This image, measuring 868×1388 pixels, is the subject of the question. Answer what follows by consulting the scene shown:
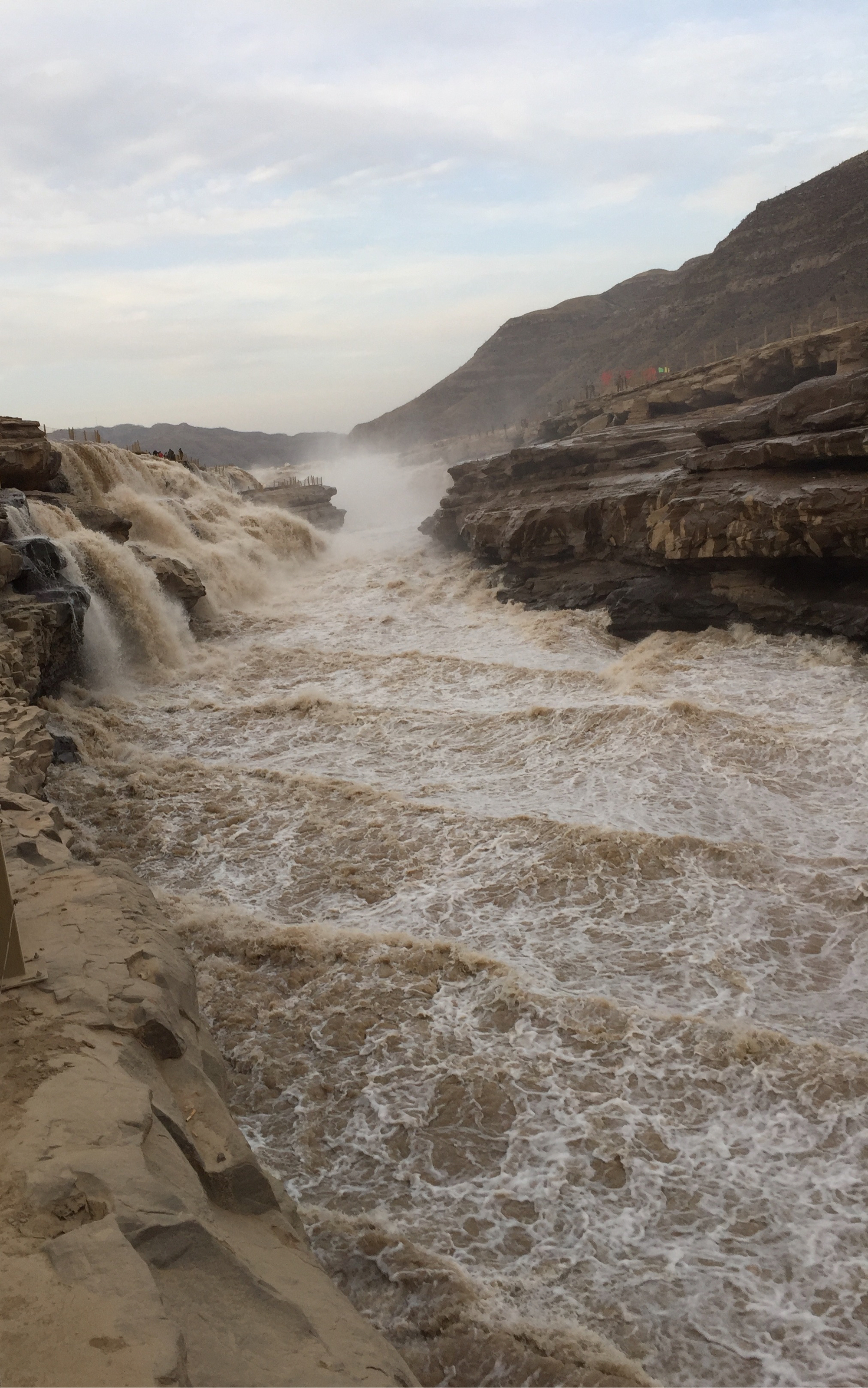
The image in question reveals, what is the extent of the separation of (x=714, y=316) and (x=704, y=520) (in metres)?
46.7

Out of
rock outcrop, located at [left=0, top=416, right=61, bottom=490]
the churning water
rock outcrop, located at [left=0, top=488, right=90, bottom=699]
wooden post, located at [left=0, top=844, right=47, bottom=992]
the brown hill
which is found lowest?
the churning water

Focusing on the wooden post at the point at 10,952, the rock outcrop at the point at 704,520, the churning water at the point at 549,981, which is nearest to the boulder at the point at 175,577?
the churning water at the point at 549,981

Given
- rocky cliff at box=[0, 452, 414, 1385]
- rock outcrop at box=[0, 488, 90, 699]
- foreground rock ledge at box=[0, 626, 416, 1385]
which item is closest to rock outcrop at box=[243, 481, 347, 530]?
rock outcrop at box=[0, 488, 90, 699]

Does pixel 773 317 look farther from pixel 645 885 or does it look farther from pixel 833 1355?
pixel 833 1355

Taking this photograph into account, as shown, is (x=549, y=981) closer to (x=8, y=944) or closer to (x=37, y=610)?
(x=8, y=944)

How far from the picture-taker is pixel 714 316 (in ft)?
170

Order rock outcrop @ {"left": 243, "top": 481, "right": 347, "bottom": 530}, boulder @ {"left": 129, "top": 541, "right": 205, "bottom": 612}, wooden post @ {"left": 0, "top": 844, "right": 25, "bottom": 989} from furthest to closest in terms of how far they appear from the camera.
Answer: rock outcrop @ {"left": 243, "top": 481, "right": 347, "bottom": 530}
boulder @ {"left": 129, "top": 541, "right": 205, "bottom": 612}
wooden post @ {"left": 0, "top": 844, "right": 25, "bottom": 989}

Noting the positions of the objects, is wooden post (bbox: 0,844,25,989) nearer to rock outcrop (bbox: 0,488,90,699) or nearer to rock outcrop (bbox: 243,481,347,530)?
rock outcrop (bbox: 0,488,90,699)

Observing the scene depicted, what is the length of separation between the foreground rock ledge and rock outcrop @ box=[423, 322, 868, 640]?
9742 mm

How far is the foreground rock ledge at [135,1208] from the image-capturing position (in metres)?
1.95

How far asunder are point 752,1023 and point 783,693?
585 cm

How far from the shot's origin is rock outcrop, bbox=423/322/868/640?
35.8 feet

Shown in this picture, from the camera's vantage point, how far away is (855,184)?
4706 centimetres

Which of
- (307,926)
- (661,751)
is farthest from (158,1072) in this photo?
(661,751)
